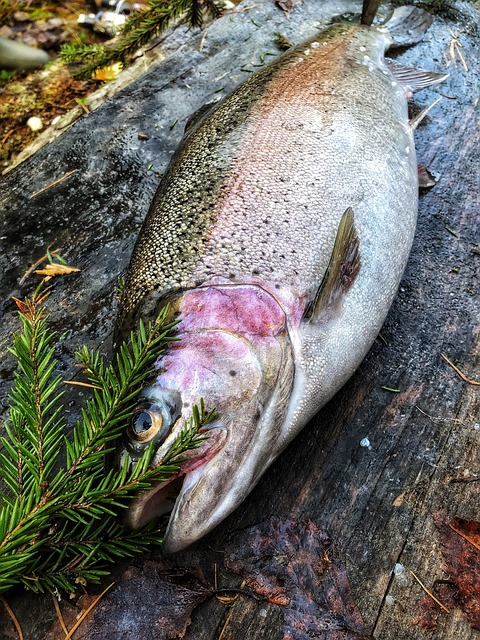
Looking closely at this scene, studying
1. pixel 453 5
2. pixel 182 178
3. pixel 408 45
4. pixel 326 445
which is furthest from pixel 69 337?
pixel 453 5

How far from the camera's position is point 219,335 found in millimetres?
2070

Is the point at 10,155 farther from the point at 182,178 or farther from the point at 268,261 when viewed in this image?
the point at 268,261

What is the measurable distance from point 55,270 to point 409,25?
125 inches

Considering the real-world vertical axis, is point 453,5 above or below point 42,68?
above

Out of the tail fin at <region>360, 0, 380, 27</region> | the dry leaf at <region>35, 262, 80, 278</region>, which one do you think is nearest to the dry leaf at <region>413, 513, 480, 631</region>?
the dry leaf at <region>35, 262, 80, 278</region>

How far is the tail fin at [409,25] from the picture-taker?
4.04 m

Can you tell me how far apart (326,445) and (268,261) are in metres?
0.82

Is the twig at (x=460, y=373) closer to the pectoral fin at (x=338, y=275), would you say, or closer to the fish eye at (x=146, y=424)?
the pectoral fin at (x=338, y=275)

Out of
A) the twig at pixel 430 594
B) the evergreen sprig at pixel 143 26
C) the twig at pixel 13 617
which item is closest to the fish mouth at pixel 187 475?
the twig at pixel 13 617

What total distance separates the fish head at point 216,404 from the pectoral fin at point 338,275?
0.55 feet

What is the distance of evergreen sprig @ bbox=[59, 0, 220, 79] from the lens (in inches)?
144

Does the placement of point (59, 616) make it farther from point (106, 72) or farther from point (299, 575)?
point (106, 72)

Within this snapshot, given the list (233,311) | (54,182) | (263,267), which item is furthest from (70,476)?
(54,182)

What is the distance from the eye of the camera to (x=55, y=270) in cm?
296
